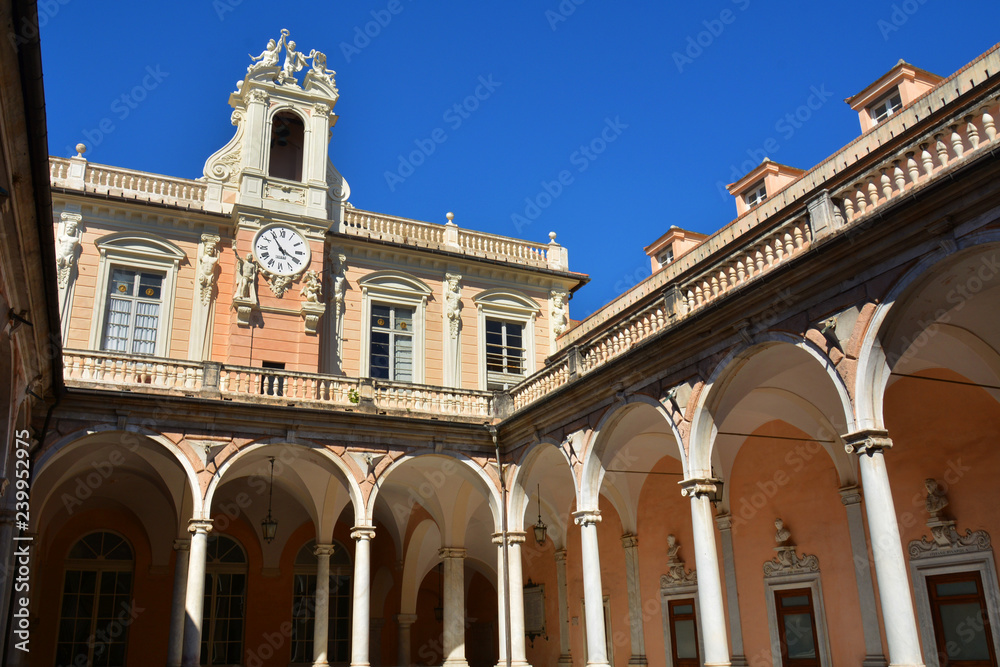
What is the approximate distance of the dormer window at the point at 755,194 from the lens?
675 inches

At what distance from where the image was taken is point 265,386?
1577 cm

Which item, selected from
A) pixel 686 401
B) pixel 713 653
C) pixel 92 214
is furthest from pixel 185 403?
pixel 713 653

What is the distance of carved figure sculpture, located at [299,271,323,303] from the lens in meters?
18.0

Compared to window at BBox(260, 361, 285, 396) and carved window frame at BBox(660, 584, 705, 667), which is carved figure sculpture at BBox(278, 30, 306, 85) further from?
carved window frame at BBox(660, 584, 705, 667)

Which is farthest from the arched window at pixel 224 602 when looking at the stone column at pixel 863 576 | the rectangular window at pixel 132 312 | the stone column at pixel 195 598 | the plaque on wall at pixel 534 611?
the stone column at pixel 863 576

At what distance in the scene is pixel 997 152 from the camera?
25.6 ft

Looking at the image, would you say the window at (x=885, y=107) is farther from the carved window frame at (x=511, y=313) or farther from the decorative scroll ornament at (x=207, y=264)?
the decorative scroll ornament at (x=207, y=264)

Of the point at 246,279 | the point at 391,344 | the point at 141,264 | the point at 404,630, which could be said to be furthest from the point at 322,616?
the point at 141,264

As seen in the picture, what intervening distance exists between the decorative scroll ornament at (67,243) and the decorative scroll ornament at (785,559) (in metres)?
13.6

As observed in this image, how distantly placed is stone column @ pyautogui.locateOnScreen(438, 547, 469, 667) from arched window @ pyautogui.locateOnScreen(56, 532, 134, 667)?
6638 mm

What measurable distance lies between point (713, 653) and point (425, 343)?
1023 centimetres

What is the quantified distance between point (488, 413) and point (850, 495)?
704cm

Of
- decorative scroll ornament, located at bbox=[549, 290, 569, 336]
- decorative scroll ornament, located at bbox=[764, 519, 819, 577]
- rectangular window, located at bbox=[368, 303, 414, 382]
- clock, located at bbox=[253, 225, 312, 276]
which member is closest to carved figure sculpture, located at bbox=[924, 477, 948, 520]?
decorative scroll ornament, located at bbox=[764, 519, 819, 577]

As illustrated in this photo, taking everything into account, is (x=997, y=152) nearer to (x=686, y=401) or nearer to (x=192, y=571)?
(x=686, y=401)
